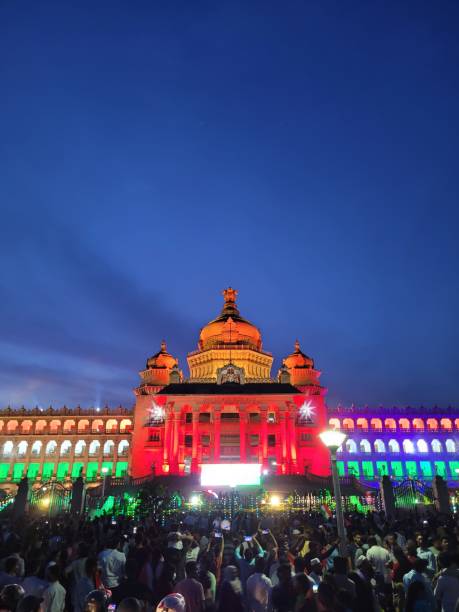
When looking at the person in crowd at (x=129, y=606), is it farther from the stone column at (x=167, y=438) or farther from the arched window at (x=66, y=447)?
the arched window at (x=66, y=447)

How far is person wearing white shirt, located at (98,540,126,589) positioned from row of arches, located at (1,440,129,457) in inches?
2848

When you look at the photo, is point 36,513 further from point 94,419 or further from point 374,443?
point 374,443

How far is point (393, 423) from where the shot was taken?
81.2 m

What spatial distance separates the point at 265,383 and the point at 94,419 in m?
36.1

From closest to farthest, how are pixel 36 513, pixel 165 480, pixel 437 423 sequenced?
1. pixel 36 513
2. pixel 165 480
3. pixel 437 423

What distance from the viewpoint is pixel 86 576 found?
9852 millimetres

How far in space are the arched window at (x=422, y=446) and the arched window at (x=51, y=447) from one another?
63438mm

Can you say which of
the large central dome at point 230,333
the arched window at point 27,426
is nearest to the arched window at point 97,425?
the arched window at point 27,426

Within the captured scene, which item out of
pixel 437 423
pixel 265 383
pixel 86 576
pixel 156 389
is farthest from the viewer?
pixel 437 423

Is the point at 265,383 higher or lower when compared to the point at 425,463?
higher

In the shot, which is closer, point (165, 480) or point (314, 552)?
point (314, 552)

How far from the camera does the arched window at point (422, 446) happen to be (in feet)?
254

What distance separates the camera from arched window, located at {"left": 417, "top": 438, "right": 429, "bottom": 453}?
7738cm

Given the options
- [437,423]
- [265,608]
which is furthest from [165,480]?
[437,423]
